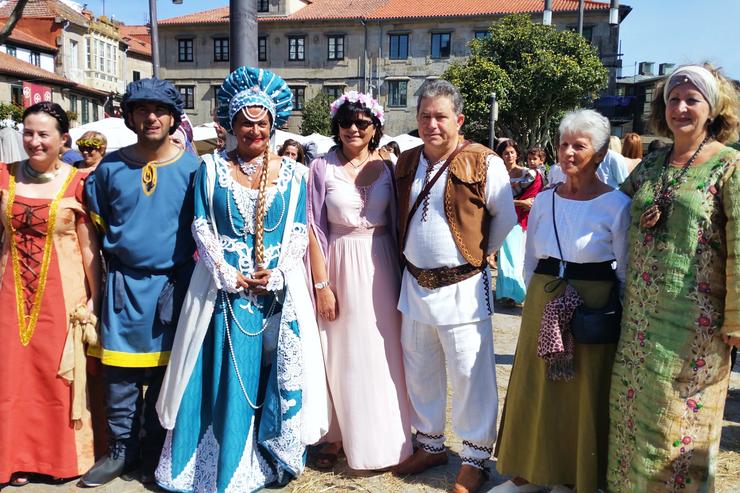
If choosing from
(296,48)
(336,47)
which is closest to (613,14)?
(336,47)

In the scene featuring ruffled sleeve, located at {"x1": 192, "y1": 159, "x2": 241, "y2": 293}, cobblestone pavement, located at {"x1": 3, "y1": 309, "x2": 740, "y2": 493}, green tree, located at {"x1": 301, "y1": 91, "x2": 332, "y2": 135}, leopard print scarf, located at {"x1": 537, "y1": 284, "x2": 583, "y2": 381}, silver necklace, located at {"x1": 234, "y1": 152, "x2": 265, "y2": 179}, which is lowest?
cobblestone pavement, located at {"x1": 3, "y1": 309, "x2": 740, "y2": 493}

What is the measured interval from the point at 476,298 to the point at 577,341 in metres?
0.56

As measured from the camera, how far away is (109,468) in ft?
10.8

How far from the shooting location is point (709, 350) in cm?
255

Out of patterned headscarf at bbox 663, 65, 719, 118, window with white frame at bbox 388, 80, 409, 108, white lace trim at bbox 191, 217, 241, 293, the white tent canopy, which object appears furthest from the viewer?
window with white frame at bbox 388, 80, 409, 108

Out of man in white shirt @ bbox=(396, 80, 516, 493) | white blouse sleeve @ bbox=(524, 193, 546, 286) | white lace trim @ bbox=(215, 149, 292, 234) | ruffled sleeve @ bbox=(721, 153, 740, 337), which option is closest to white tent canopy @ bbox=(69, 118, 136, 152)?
white lace trim @ bbox=(215, 149, 292, 234)

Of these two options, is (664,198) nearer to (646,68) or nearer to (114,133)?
(114,133)

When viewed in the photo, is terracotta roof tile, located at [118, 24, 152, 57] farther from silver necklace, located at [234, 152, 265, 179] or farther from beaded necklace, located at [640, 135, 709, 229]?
beaded necklace, located at [640, 135, 709, 229]

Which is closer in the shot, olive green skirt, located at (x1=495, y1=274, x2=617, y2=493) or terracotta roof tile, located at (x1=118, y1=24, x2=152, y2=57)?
olive green skirt, located at (x1=495, y1=274, x2=617, y2=493)

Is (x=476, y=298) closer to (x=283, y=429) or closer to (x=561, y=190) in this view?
(x=561, y=190)

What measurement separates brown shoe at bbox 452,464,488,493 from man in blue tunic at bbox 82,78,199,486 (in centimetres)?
161

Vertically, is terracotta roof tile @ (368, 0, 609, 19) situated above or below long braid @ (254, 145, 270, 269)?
above

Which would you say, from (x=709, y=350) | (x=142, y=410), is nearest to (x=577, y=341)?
(x=709, y=350)

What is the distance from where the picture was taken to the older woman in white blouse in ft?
9.24
